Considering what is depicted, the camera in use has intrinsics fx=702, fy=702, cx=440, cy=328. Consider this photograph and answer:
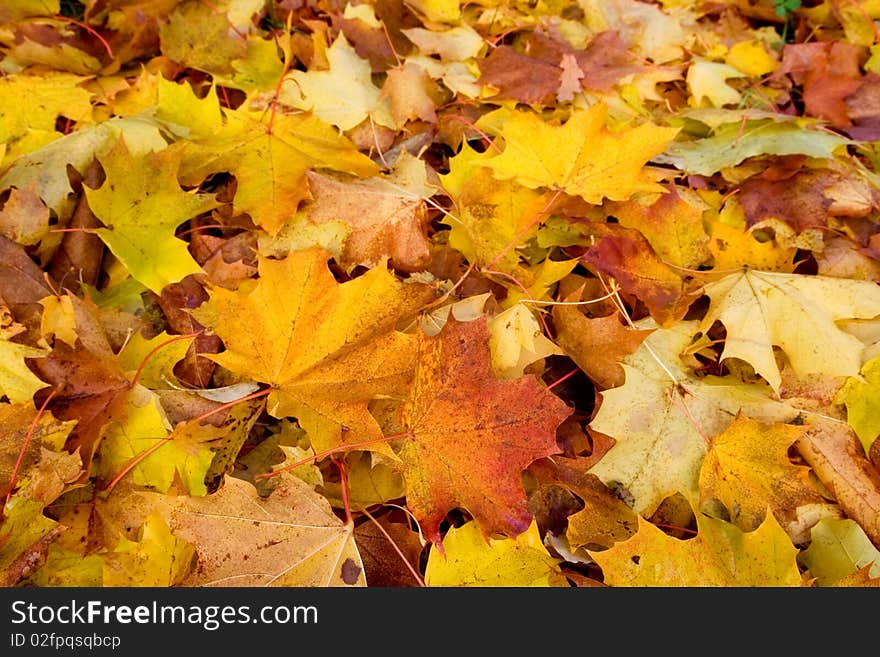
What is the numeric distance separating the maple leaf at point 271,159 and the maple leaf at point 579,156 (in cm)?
26

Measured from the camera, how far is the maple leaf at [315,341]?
1027 mm

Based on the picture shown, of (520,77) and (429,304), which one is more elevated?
(520,77)

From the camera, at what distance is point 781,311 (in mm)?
1161

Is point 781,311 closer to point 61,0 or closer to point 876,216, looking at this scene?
point 876,216

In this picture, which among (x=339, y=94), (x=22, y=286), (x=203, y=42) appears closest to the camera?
(x=22, y=286)

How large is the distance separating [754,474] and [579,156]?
591mm

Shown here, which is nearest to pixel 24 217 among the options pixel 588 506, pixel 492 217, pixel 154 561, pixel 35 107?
pixel 35 107

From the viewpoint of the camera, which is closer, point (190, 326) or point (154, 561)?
point (154, 561)

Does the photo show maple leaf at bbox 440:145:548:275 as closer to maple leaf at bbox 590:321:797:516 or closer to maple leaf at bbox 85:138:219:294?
maple leaf at bbox 590:321:797:516

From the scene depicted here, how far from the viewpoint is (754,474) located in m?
1.06

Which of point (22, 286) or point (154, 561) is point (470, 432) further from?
point (22, 286)

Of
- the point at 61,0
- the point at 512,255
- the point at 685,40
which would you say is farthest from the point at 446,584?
the point at 61,0
